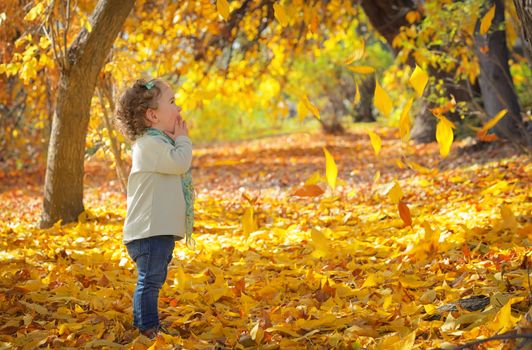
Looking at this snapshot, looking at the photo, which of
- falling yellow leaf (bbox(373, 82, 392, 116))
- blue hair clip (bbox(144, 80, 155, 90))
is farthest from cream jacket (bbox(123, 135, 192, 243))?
falling yellow leaf (bbox(373, 82, 392, 116))

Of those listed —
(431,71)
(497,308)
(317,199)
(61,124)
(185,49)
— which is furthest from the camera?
(431,71)

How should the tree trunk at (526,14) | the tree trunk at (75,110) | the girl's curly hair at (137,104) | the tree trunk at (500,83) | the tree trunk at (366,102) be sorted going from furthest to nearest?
the tree trunk at (366,102) < the tree trunk at (500,83) < the tree trunk at (75,110) < the girl's curly hair at (137,104) < the tree trunk at (526,14)

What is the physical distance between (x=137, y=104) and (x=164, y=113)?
122mm

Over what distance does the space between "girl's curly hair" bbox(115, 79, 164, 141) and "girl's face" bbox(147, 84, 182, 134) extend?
18 millimetres

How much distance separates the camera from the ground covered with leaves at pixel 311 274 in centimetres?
254

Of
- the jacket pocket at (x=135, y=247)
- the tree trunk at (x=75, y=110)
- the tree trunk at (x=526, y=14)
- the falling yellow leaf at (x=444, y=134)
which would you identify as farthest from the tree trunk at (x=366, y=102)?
the jacket pocket at (x=135, y=247)

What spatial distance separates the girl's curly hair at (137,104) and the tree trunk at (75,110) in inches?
83.2

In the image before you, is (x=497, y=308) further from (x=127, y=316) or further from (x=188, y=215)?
(x=127, y=316)

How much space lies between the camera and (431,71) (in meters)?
9.18

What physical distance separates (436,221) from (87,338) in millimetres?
2717

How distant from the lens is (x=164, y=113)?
2.84 metres

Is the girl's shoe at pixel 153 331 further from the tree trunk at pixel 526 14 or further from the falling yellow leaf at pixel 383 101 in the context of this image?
the tree trunk at pixel 526 14

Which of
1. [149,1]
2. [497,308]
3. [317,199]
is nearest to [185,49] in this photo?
[149,1]

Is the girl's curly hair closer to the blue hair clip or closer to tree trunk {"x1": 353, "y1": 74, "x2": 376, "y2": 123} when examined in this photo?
the blue hair clip
